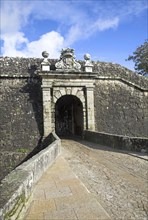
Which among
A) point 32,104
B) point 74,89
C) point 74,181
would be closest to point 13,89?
point 32,104

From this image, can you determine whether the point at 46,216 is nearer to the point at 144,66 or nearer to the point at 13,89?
the point at 13,89

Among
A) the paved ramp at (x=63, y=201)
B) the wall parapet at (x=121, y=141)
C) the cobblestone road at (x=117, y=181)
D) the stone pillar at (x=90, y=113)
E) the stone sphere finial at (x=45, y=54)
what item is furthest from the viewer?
the stone pillar at (x=90, y=113)

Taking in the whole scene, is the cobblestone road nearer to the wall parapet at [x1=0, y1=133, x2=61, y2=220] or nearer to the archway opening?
the wall parapet at [x1=0, y1=133, x2=61, y2=220]

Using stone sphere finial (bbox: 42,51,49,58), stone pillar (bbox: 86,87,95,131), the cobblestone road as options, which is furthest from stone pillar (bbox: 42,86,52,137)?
the cobblestone road

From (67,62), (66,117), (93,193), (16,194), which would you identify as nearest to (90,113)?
(67,62)

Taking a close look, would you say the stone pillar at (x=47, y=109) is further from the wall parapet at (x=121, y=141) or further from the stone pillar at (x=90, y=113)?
the wall parapet at (x=121, y=141)

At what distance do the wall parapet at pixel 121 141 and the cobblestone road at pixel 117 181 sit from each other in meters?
0.62

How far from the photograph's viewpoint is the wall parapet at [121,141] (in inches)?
316

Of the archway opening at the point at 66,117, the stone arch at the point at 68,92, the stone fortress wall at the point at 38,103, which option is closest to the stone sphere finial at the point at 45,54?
the stone fortress wall at the point at 38,103

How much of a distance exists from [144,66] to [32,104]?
1598cm

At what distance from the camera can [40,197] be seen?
3.79 m

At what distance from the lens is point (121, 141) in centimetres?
894

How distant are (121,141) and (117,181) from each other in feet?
13.6

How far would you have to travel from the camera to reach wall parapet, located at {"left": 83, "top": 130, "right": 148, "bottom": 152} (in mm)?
8030
